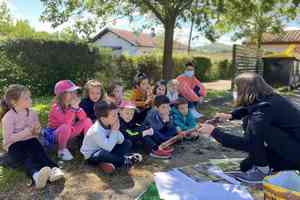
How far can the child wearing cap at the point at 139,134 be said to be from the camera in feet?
16.3

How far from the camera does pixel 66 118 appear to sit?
15.7 ft

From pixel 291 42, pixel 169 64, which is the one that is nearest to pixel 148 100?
pixel 169 64

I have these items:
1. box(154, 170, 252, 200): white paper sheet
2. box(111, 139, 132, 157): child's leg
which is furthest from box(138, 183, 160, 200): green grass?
box(111, 139, 132, 157): child's leg

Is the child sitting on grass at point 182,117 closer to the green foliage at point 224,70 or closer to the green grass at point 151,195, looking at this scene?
the green grass at point 151,195

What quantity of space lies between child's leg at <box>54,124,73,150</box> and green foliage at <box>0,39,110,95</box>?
19.7 feet

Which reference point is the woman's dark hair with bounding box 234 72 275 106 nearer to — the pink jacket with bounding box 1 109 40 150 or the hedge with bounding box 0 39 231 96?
the pink jacket with bounding box 1 109 40 150

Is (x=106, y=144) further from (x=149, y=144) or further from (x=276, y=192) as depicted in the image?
(x=276, y=192)

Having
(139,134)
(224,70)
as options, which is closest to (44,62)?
(139,134)

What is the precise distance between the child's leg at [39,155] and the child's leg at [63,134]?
363mm

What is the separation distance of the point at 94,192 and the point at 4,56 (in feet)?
24.2

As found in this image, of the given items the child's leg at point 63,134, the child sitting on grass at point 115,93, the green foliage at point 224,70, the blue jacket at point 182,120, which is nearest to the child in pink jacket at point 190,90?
the blue jacket at point 182,120

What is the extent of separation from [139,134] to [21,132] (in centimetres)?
164

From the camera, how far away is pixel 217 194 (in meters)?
3.23

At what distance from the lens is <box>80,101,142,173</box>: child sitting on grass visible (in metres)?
4.20
